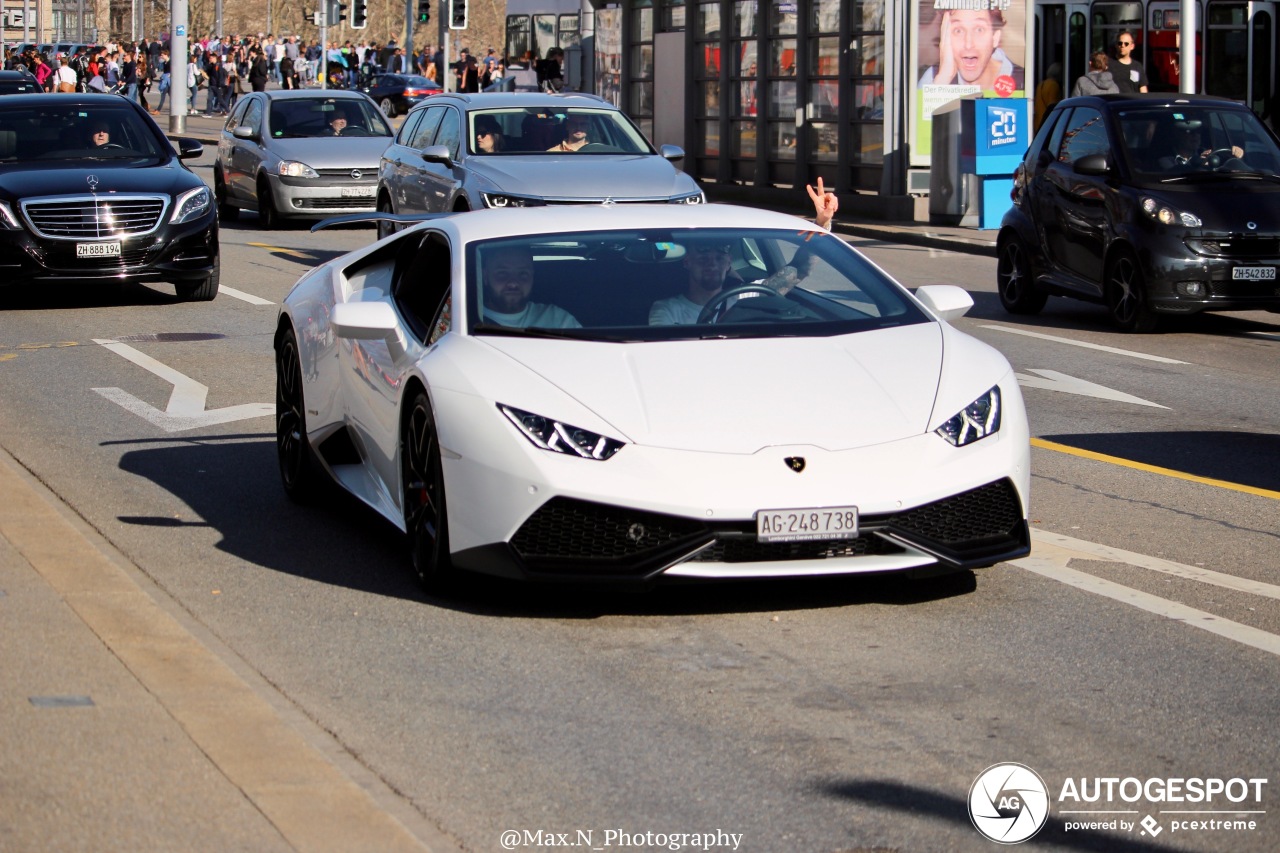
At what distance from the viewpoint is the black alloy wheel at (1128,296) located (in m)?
15.1

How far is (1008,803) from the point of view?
184 inches

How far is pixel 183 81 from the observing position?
48406 mm

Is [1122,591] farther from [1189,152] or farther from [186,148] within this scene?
[186,148]

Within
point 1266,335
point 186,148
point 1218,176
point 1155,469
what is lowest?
point 1155,469

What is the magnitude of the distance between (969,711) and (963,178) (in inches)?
803

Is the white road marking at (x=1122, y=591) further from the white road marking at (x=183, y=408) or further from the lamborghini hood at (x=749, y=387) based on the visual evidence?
the white road marking at (x=183, y=408)

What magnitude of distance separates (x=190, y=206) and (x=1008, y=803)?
13445 millimetres

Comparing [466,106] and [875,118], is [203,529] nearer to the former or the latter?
[466,106]

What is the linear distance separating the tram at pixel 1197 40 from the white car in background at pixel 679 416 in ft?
82.6

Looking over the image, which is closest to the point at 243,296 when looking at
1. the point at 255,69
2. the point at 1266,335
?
the point at 1266,335

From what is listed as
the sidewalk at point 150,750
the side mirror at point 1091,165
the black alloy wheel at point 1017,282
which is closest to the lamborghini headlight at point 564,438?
the sidewalk at point 150,750

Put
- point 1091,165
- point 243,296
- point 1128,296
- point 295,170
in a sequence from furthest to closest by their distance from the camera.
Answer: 1. point 295,170
2. point 243,296
3. point 1128,296
4. point 1091,165

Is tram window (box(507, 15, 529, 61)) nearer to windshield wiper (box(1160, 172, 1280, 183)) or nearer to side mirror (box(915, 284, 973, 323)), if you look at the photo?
windshield wiper (box(1160, 172, 1280, 183))

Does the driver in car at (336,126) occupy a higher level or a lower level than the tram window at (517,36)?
lower
